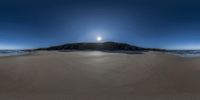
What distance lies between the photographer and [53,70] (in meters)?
4.37

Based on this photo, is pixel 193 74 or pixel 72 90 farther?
pixel 193 74

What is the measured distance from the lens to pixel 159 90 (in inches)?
124

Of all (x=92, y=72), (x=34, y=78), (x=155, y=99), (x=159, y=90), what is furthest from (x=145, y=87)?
(x=34, y=78)

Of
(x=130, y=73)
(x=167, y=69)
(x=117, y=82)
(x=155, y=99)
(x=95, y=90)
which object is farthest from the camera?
(x=167, y=69)

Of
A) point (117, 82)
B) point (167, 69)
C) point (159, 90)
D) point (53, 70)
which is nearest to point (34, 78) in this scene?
point (53, 70)

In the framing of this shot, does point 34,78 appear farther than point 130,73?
No

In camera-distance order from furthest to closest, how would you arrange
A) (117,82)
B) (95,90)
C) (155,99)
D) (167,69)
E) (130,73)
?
1. (167,69)
2. (130,73)
3. (117,82)
4. (95,90)
5. (155,99)

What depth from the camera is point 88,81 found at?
11.9 feet

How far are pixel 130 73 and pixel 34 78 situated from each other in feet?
6.49

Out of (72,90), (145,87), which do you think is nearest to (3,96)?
(72,90)

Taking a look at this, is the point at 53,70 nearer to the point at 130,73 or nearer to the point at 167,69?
the point at 130,73

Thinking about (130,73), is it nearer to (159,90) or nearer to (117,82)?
(117,82)

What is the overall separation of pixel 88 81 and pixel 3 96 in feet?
4.88

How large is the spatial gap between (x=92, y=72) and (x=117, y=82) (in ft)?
2.76
